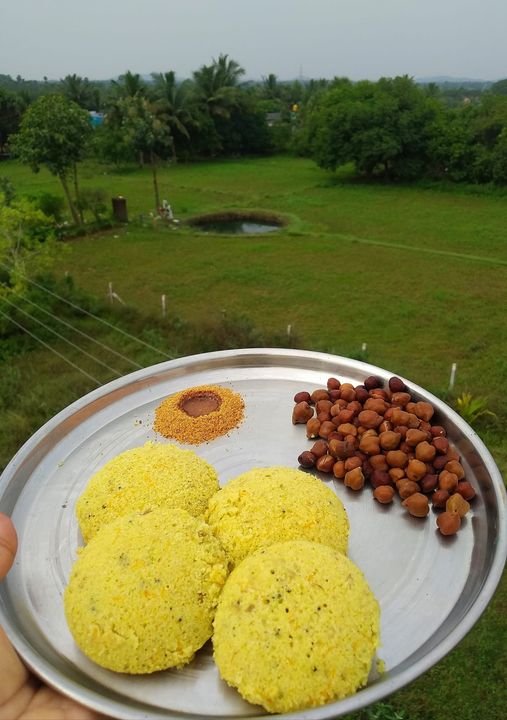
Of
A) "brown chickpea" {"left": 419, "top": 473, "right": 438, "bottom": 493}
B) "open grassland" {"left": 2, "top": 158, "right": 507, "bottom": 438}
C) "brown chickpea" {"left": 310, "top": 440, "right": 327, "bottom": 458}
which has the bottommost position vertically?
"open grassland" {"left": 2, "top": 158, "right": 507, "bottom": 438}

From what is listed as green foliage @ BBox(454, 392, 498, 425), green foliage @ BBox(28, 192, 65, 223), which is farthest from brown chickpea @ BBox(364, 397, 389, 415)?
green foliage @ BBox(28, 192, 65, 223)

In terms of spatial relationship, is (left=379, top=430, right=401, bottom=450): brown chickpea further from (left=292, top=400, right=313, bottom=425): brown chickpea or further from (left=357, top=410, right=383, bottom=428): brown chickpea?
(left=292, top=400, right=313, bottom=425): brown chickpea

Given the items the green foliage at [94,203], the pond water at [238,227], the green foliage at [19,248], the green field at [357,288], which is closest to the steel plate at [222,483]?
the green field at [357,288]

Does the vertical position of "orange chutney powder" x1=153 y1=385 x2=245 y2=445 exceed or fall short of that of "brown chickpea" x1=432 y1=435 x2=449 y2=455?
Result: it falls short

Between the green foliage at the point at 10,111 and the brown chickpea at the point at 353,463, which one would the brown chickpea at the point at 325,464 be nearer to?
the brown chickpea at the point at 353,463

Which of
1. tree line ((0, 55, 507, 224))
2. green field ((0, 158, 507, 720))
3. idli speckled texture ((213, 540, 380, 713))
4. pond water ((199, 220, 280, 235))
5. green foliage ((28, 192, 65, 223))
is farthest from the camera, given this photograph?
pond water ((199, 220, 280, 235))

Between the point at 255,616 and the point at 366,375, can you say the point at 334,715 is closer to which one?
the point at 255,616
